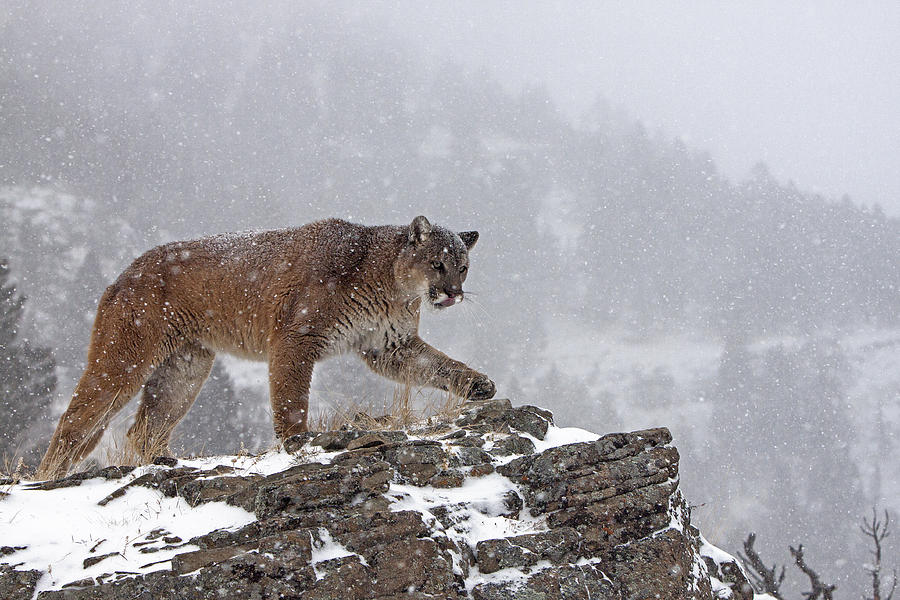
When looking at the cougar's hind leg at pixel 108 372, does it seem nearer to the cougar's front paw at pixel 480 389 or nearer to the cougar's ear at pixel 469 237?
the cougar's front paw at pixel 480 389

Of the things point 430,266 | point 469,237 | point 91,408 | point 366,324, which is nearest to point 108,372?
point 91,408

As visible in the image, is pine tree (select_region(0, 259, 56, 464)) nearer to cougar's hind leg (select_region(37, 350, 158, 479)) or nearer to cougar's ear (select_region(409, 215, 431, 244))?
cougar's hind leg (select_region(37, 350, 158, 479))

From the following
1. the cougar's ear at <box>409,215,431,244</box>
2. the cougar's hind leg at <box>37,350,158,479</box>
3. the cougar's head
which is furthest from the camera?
the cougar's ear at <box>409,215,431,244</box>

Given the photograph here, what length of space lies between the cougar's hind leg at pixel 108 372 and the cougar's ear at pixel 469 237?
3973 millimetres

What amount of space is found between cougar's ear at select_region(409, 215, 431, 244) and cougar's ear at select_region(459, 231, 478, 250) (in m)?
1.06

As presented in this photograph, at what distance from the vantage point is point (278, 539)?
12.9 feet

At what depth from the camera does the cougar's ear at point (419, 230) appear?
783 cm

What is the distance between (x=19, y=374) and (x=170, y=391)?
23.2 meters

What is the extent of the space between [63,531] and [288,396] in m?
2.76

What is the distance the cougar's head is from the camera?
7625 mm

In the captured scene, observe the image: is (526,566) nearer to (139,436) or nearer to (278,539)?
(278,539)

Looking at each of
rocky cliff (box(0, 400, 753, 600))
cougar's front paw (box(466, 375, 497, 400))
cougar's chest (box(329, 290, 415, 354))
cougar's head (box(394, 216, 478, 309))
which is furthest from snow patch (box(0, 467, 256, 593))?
cougar's head (box(394, 216, 478, 309))

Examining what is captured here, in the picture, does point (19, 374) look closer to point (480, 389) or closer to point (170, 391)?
point (170, 391)

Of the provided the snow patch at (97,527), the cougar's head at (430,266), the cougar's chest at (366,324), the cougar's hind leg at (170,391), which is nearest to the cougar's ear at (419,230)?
the cougar's head at (430,266)
